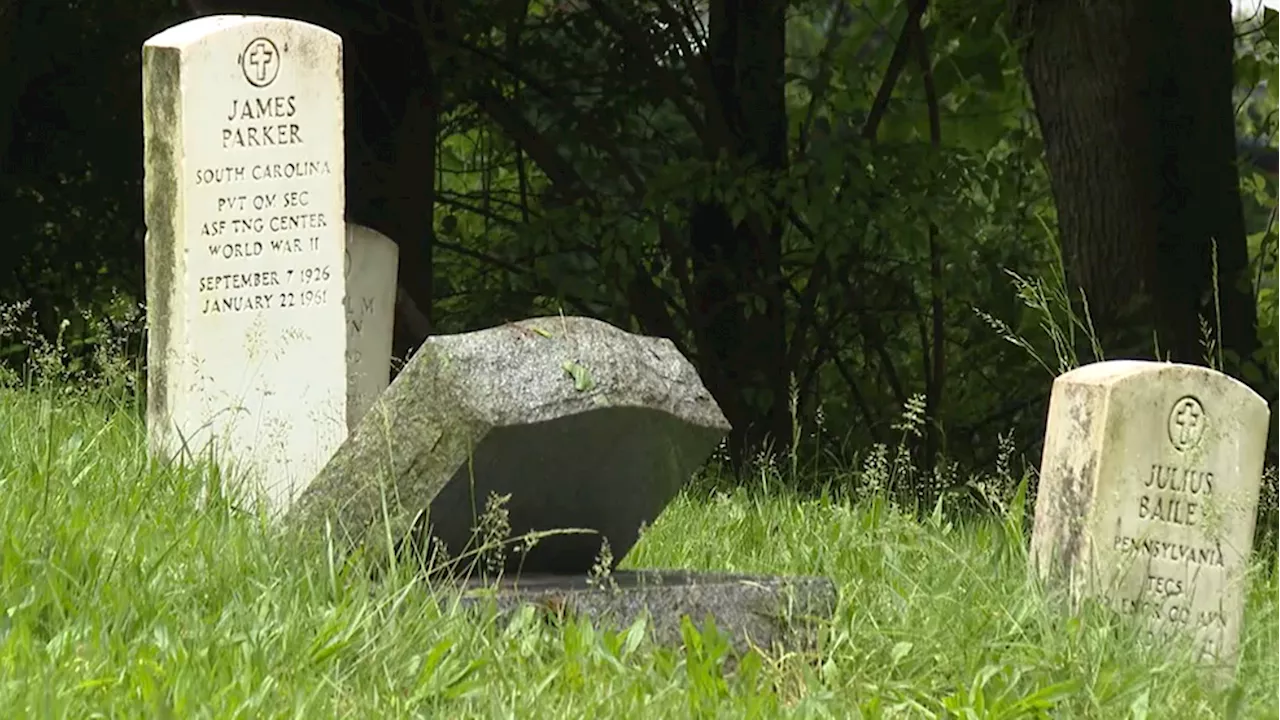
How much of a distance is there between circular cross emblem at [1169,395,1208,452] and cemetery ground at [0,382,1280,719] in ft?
1.84

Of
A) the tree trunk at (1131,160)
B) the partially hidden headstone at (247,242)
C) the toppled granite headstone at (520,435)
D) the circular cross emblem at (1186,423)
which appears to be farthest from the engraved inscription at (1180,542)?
the tree trunk at (1131,160)

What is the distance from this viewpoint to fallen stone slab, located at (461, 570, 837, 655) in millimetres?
4582

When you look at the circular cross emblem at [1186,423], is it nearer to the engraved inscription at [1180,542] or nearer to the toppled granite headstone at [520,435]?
the engraved inscription at [1180,542]

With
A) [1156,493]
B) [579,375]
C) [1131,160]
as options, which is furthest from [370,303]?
[579,375]

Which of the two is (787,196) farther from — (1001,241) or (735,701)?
(735,701)

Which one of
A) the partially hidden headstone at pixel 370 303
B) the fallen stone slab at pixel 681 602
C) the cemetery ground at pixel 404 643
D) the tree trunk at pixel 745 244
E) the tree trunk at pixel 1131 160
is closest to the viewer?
the cemetery ground at pixel 404 643

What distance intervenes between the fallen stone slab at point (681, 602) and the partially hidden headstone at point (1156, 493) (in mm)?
1001

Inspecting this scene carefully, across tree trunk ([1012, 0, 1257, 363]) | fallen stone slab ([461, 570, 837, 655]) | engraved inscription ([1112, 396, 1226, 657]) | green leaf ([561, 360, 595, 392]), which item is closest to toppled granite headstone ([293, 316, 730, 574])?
green leaf ([561, 360, 595, 392])

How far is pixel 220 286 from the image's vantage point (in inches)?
266

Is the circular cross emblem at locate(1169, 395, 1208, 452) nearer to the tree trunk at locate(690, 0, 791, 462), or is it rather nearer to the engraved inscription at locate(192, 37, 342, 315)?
the engraved inscription at locate(192, 37, 342, 315)

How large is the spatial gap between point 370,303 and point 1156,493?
3.81 metres

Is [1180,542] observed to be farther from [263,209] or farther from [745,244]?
[745,244]

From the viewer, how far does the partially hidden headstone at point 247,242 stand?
264 inches

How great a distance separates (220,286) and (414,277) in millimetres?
4585
